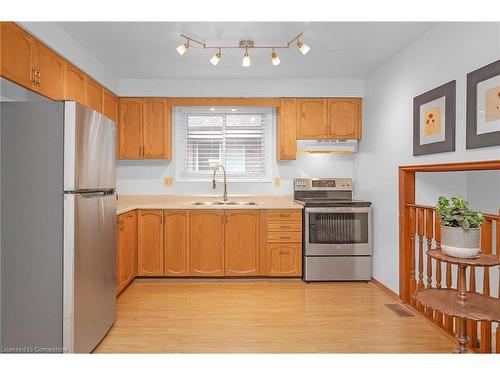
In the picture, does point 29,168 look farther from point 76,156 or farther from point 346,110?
point 346,110

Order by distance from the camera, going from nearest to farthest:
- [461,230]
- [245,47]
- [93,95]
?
[461,230] < [245,47] < [93,95]

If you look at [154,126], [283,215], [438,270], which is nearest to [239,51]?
[154,126]

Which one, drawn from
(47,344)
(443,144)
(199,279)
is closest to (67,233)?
(47,344)

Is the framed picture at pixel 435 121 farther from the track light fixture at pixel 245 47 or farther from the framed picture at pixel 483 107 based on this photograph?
the track light fixture at pixel 245 47

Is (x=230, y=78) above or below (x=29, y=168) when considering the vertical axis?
above

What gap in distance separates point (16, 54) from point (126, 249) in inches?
75.4

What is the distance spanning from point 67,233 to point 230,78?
2800 millimetres

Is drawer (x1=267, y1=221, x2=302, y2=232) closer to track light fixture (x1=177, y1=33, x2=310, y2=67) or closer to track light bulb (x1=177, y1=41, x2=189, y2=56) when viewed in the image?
track light fixture (x1=177, y1=33, x2=310, y2=67)

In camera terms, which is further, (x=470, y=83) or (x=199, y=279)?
(x=199, y=279)

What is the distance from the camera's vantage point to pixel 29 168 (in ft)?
5.91

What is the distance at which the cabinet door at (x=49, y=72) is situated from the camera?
230 centimetres

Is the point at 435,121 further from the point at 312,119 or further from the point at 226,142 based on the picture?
the point at 226,142

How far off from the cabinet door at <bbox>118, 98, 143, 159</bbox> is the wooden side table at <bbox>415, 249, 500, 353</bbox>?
329 cm

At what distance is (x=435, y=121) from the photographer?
2508mm
